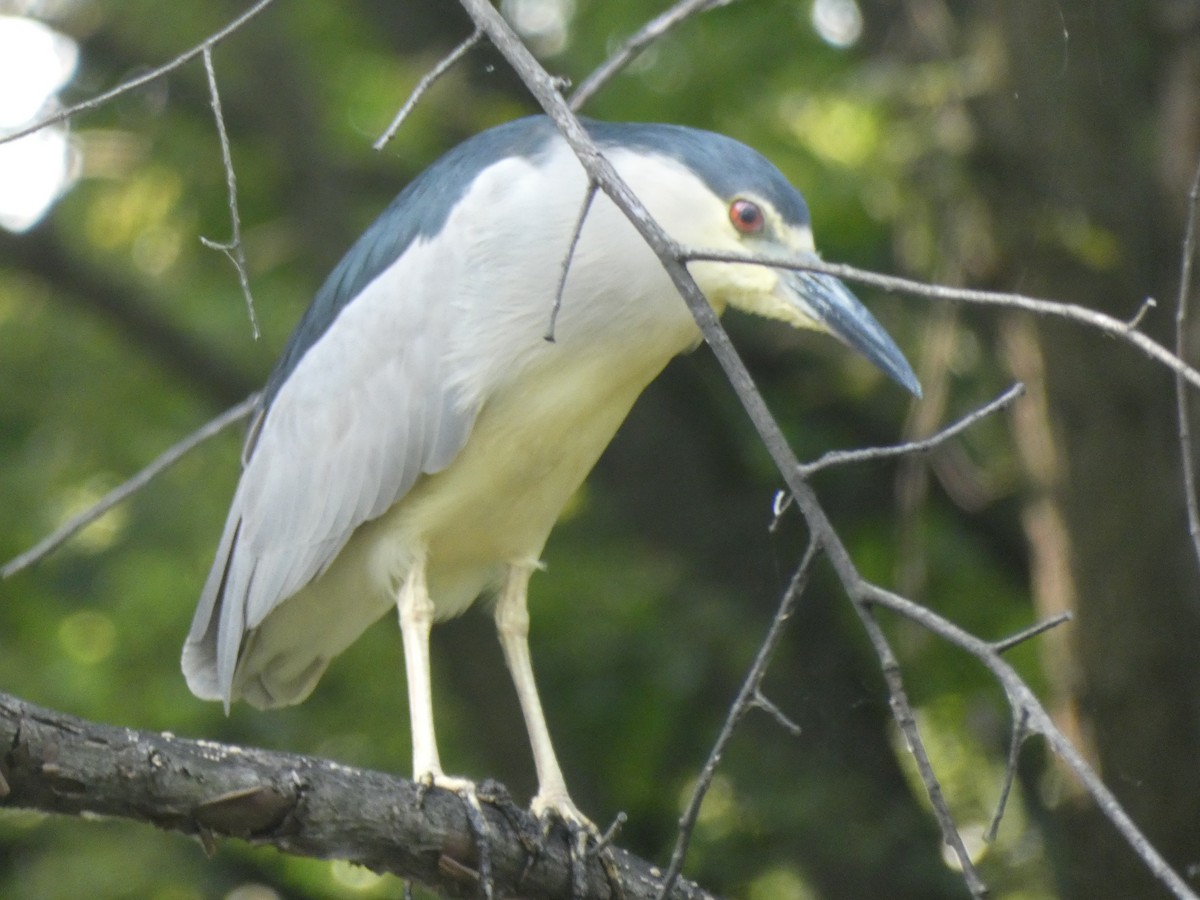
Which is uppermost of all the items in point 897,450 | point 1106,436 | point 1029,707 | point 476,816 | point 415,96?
point 415,96

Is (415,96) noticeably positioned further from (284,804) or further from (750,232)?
(750,232)

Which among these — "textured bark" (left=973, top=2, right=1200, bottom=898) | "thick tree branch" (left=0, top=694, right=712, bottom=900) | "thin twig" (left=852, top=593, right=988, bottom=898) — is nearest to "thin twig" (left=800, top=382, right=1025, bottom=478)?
"thin twig" (left=852, top=593, right=988, bottom=898)

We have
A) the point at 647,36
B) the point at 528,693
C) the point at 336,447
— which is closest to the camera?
the point at 647,36

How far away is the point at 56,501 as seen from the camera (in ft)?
19.5

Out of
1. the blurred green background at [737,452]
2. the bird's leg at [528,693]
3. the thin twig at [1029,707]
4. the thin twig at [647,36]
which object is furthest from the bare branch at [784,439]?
the blurred green background at [737,452]

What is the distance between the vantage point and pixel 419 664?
325cm

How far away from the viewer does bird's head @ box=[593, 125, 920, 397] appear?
3.02 meters

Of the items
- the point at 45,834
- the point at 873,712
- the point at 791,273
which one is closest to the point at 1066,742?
the point at 791,273

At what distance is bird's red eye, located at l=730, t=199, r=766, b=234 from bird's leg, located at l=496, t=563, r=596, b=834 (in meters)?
0.96

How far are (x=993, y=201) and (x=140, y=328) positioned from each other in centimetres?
299

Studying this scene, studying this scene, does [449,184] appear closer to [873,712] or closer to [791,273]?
[791,273]

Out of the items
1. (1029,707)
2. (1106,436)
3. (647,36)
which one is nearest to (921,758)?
(1029,707)

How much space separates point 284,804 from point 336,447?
1396 millimetres

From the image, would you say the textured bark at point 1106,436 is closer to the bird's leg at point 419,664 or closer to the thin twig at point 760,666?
the bird's leg at point 419,664
